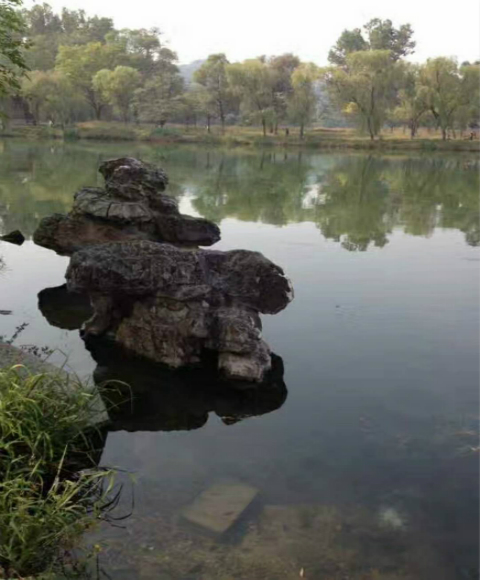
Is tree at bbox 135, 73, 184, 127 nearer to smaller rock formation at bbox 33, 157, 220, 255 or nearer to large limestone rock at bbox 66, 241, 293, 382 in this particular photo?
smaller rock formation at bbox 33, 157, 220, 255

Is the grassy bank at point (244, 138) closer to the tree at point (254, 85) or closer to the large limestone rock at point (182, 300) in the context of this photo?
the tree at point (254, 85)

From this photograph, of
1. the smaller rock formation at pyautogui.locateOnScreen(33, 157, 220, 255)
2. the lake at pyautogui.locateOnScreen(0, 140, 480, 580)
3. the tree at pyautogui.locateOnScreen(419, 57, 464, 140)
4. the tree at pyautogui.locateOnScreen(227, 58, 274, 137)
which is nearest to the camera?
the lake at pyautogui.locateOnScreen(0, 140, 480, 580)

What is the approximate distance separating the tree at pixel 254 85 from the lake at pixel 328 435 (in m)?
75.2

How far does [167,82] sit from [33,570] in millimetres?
98458

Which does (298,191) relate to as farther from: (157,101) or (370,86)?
(157,101)

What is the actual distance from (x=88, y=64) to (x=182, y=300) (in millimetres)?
107184

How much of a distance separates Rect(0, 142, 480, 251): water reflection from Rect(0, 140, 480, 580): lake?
4.92 metres

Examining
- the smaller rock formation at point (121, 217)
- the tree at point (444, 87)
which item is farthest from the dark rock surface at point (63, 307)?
the tree at point (444, 87)

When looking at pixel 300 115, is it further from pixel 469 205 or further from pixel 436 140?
pixel 469 205

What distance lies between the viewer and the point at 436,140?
82062mm

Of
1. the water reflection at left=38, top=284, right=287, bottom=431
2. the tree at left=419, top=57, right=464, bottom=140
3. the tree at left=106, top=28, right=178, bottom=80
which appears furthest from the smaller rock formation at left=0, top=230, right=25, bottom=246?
the tree at left=106, top=28, right=178, bottom=80

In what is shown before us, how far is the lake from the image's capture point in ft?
21.4

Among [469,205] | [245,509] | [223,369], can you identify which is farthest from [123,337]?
[469,205]

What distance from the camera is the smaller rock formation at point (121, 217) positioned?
54.0ft
